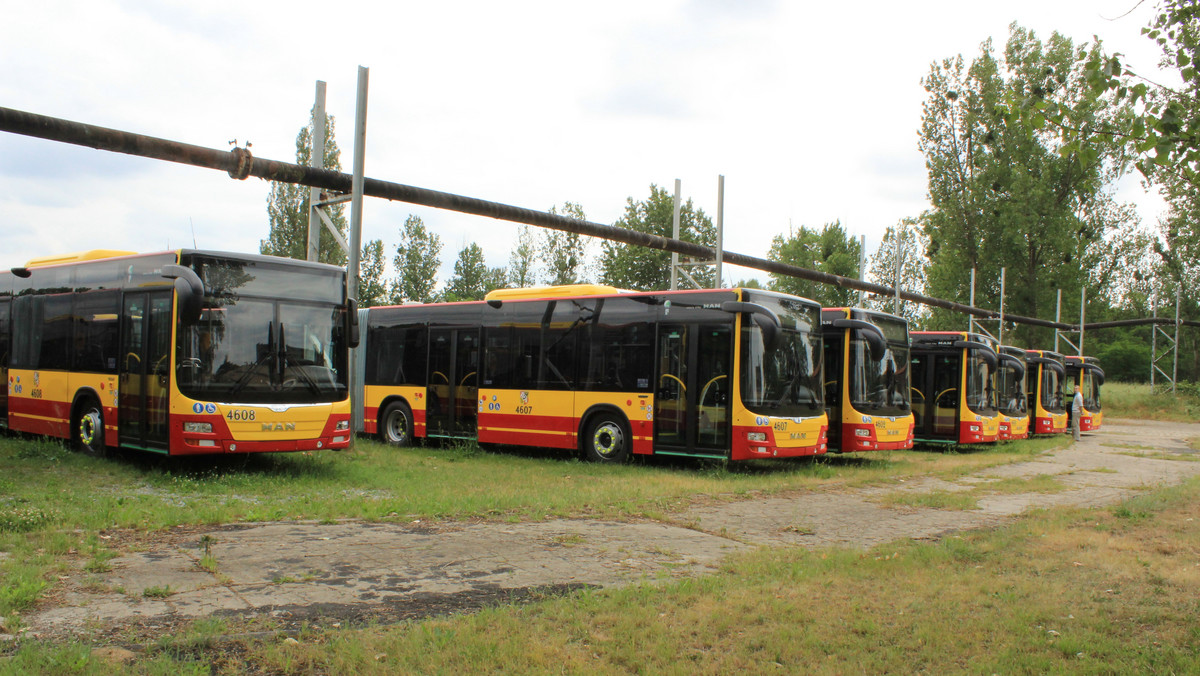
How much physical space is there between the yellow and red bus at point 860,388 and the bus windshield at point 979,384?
16.8 ft

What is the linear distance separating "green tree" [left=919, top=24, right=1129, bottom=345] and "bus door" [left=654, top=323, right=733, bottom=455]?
3839 centimetres

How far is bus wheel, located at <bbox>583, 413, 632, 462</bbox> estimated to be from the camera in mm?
16250

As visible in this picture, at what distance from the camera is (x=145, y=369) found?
12.8 metres

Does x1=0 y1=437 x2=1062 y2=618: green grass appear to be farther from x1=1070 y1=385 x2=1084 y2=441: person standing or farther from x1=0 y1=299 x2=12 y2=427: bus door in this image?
x1=1070 y1=385 x2=1084 y2=441: person standing

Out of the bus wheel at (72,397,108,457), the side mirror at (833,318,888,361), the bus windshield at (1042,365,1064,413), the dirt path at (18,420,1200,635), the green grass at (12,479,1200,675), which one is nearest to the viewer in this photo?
the green grass at (12,479,1200,675)

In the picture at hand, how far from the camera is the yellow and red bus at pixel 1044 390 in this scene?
3008 cm

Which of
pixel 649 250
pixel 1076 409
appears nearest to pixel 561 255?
pixel 649 250

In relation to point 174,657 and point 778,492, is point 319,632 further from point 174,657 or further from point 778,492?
point 778,492

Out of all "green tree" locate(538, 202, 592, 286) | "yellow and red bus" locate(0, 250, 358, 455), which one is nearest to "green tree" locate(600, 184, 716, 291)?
"green tree" locate(538, 202, 592, 286)

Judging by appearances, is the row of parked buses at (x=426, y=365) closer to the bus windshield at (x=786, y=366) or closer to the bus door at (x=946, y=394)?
the bus windshield at (x=786, y=366)

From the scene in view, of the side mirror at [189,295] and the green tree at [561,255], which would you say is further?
the green tree at [561,255]

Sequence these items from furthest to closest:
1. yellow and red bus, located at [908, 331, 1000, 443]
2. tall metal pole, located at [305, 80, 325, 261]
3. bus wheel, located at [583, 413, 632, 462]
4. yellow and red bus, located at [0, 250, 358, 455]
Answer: yellow and red bus, located at [908, 331, 1000, 443]
tall metal pole, located at [305, 80, 325, 261]
bus wheel, located at [583, 413, 632, 462]
yellow and red bus, located at [0, 250, 358, 455]

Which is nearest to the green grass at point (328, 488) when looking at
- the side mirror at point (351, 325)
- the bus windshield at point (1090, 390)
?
the side mirror at point (351, 325)

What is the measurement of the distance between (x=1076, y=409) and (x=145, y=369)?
2777 centimetres
